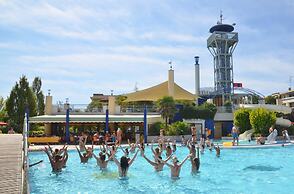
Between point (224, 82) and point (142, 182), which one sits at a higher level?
point (224, 82)

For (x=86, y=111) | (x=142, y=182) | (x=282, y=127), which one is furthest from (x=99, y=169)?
(x=282, y=127)

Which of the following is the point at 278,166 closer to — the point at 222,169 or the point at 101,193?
the point at 222,169

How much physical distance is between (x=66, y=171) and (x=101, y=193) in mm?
4864

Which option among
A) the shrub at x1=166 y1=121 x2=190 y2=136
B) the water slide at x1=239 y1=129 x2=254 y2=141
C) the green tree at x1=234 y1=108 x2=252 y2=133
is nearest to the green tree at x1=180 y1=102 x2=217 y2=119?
the green tree at x1=234 y1=108 x2=252 y2=133

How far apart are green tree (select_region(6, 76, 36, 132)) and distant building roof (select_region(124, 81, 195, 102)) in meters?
12.7

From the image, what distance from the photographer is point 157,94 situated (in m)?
42.5

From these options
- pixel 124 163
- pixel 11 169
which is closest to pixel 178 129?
pixel 124 163

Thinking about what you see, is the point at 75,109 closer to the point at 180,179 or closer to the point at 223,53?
the point at 180,179

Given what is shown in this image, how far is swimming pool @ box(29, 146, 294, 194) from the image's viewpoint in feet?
37.9

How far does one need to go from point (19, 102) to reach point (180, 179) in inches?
1188

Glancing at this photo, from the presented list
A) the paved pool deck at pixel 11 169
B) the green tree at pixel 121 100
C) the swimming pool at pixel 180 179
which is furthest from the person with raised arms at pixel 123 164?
the green tree at pixel 121 100

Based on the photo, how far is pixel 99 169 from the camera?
15484 millimetres

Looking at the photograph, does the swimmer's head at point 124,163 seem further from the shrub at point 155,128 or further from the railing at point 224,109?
the railing at point 224,109

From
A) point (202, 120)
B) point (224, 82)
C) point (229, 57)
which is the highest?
point (229, 57)
